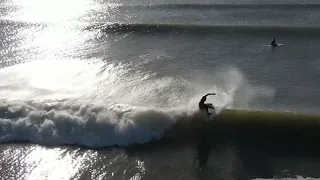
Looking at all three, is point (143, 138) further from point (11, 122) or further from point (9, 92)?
point (9, 92)

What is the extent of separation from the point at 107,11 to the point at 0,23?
28.5 ft

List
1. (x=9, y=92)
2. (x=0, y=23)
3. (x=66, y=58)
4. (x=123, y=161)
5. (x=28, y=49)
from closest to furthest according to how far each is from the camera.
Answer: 1. (x=123, y=161)
2. (x=9, y=92)
3. (x=66, y=58)
4. (x=28, y=49)
5. (x=0, y=23)

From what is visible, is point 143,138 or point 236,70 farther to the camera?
point 236,70

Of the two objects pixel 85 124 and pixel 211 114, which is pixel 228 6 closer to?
pixel 211 114

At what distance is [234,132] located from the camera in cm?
1435

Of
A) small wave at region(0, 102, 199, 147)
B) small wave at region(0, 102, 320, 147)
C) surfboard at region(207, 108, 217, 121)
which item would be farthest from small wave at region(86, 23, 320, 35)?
small wave at region(0, 102, 199, 147)

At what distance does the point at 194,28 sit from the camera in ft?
89.5

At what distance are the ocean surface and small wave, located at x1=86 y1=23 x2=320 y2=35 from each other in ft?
0.24

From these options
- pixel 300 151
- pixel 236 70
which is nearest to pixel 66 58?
pixel 236 70

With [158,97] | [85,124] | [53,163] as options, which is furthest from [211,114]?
[53,163]

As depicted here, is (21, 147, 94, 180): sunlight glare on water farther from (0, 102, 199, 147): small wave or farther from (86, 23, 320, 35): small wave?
(86, 23, 320, 35): small wave

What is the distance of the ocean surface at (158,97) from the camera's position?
1263 cm

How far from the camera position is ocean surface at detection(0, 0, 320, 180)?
1263 cm

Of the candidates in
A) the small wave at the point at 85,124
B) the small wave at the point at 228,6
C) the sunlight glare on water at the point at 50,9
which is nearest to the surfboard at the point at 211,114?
the small wave at the point at 85,124
